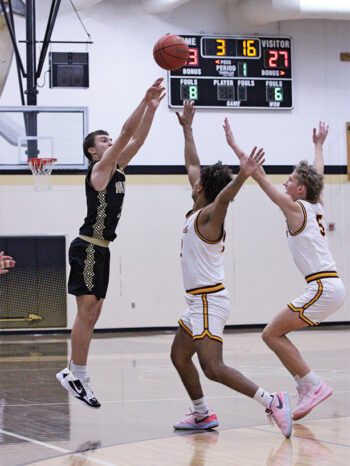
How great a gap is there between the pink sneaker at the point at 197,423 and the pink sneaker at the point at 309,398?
684mm

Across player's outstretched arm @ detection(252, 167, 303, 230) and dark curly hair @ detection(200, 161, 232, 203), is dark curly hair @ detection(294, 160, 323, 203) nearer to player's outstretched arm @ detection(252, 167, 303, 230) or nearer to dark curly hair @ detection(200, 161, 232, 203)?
player's outstretched arm @ detection(252, 167, 303, 230)

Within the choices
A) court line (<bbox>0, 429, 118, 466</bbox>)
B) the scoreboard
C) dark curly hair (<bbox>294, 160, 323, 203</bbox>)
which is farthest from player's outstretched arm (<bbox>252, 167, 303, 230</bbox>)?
the scoreboard

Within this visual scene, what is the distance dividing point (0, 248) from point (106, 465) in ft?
45.9

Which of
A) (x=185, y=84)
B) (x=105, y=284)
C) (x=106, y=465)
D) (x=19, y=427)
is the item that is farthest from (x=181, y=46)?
(x=185, y=84)

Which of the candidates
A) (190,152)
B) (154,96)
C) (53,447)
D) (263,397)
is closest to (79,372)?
(53,447)

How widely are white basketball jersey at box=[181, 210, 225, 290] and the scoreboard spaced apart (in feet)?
42.2

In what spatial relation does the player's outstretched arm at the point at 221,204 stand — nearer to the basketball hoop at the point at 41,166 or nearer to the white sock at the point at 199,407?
the white sock at the point at 199,407

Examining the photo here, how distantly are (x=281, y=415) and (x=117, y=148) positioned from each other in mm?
2174

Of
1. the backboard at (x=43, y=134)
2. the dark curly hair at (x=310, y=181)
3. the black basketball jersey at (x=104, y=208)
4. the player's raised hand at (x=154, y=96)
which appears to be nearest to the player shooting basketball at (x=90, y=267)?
the black basketball jersey at (x=104, y=208)

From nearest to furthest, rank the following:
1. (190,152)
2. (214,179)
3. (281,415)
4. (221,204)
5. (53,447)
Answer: (53,447), (281,415), (221,204), (214,179), (190,152)

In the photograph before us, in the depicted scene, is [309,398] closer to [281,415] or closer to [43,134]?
[281,415]

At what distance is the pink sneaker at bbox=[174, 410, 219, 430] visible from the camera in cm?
629

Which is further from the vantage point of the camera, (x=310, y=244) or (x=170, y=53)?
(x=170, y=53)

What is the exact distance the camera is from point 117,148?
20.7ft
